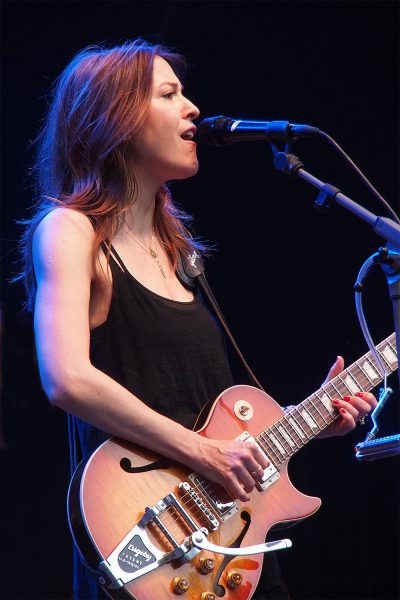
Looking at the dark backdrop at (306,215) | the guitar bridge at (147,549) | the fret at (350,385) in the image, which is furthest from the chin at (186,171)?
the dark backdrop at (306,215)

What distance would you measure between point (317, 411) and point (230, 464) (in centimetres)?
46

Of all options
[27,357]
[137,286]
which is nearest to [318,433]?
[137,286]

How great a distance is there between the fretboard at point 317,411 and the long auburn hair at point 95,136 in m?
0.60

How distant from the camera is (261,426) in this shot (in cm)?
216

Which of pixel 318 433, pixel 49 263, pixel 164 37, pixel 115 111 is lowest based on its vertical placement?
pixel 318 433

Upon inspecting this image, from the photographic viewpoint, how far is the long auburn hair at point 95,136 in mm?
2223

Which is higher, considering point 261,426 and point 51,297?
point 51,297

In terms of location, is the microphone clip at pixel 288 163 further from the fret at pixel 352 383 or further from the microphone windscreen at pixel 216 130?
the fret at pixel 352 383

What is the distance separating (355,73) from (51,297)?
3.07 m

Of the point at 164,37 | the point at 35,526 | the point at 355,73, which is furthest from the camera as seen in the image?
the point at 355,73

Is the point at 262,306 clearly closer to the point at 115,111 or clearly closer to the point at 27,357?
the point at 27,357

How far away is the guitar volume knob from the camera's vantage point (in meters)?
1.87

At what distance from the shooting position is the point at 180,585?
1813mm

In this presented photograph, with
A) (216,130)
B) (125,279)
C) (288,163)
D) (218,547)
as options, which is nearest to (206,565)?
(218,547)
